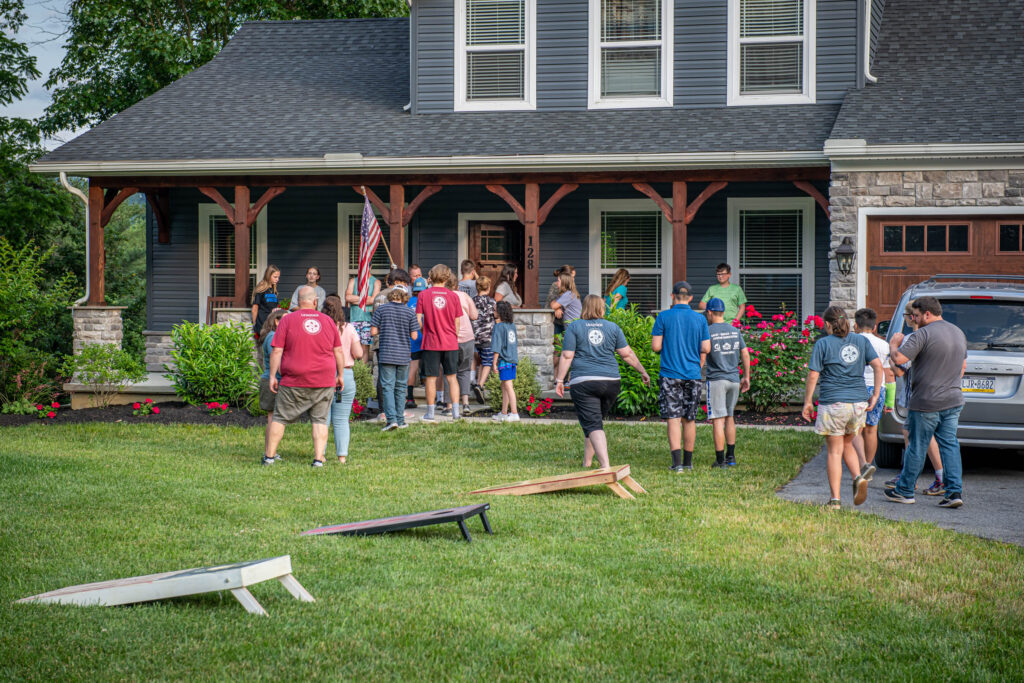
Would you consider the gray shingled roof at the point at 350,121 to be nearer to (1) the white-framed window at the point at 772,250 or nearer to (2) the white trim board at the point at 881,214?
(2) the white trim board at the point at 881,214

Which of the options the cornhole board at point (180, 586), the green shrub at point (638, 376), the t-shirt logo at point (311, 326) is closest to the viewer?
the cornhole board at point (180, 586)

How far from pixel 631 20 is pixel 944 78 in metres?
4.50

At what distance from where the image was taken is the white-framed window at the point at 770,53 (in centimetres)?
1569

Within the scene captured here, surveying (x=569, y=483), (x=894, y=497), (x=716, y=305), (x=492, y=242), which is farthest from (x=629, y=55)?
(x=569, y=483)

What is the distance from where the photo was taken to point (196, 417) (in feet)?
45.3

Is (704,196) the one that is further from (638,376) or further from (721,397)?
(721,397)

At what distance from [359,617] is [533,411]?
339 inches

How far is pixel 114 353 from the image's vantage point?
48.9 ft

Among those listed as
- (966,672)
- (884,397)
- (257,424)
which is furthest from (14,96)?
(966,672)

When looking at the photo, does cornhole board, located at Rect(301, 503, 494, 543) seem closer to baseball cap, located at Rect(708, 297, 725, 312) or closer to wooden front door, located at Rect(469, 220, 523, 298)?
baseball cap, located at Rect(708, 297, 725, 312)

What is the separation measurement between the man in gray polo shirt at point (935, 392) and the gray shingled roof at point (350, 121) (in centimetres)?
638

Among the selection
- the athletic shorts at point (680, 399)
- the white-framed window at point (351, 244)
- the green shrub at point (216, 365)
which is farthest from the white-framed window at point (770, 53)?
the green shrub at point (216, 365)

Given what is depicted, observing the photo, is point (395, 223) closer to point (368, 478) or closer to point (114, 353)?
point (114, 353)

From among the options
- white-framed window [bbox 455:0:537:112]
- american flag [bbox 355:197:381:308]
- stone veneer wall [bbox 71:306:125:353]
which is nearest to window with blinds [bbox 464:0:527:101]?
white-framed window [bbox 455:0:537:112]
